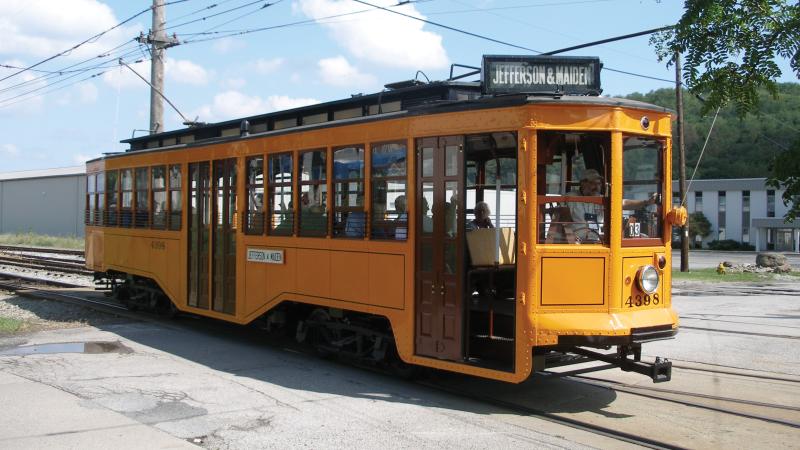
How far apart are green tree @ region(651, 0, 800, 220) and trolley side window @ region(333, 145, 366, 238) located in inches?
135

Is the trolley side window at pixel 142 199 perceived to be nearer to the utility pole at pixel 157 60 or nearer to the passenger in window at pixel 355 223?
the passenger in window at pixel 355 223

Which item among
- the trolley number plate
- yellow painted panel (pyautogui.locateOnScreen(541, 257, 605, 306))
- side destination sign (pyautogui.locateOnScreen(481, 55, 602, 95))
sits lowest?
the trolley number plate

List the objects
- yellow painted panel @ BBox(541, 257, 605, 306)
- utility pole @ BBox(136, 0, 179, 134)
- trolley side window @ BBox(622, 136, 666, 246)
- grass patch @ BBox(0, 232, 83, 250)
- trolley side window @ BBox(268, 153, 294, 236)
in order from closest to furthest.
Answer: yellow painted panel @ BBox(541, 257, 605, 306) → trolley side window @ BBox(622, 136, 666, 246) → trolley side window @ BBox(268, 153, 294, 236) → utility pole @ BBox(136, 0, 179, 134) → grass patch @ BBox(0, 232, 83, 250)

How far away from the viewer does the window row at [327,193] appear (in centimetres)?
802

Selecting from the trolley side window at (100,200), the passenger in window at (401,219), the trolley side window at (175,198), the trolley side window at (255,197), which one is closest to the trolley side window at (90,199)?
the trolley side window at (100,200)

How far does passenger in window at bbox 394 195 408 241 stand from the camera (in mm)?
7824

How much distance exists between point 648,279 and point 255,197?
5175 millimetres

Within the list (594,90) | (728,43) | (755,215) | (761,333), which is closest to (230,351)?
(594,90)

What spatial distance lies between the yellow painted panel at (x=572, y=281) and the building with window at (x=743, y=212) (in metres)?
66.1

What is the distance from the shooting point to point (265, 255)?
979 cm

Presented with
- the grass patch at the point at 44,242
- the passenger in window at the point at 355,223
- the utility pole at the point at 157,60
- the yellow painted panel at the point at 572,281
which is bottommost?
the grass patch at the point at 44,242

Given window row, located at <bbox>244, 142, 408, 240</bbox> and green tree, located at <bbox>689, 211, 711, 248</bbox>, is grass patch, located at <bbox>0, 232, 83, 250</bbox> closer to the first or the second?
window row, located at <bbox>244, 142, 408, 240</bbox>

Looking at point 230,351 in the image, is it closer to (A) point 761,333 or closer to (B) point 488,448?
(B) point 488,448

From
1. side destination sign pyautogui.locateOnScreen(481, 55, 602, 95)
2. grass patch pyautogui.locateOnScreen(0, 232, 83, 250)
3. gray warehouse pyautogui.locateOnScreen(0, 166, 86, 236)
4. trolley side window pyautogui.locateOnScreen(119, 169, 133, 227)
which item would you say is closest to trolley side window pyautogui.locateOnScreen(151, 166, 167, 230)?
trolley side window pyautogui.locateOnScreen(119, 169, 133, 227)
